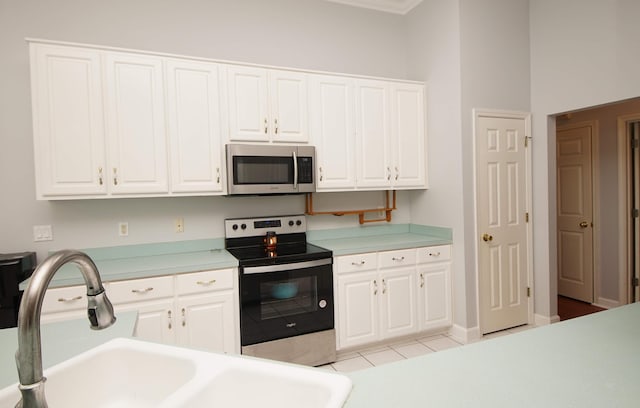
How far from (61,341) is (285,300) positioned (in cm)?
159

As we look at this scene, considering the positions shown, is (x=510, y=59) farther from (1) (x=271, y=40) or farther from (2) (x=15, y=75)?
(2) (x=15, y=75)

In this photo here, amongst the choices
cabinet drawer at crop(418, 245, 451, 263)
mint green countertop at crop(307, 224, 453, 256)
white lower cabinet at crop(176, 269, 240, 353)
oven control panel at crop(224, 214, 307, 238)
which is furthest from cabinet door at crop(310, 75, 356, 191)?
white lower cabinet at crop(176, 269, 240, 353)

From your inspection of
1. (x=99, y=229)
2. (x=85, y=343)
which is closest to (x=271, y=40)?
(x=99, y=229)

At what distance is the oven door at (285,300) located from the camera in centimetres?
254

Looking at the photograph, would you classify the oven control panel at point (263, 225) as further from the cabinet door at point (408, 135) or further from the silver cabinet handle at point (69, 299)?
the silver cabinet handle at point (69, 299)

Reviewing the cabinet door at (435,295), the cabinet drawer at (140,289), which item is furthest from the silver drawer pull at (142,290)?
the cabinet door at (435,295)

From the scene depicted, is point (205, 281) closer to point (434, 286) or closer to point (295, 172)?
point (295, 172)

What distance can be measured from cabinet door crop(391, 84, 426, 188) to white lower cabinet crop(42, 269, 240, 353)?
1859 millimetres

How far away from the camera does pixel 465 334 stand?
318cm

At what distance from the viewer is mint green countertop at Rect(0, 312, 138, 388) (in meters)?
1.04

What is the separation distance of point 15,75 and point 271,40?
197 cm

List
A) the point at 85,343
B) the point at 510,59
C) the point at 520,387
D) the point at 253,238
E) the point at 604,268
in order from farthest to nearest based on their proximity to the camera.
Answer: the point at 604,268
the point at 510,59
the point at 253,238
the point at 85,343
the point at 520,387

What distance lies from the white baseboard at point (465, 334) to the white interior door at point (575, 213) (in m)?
1.89

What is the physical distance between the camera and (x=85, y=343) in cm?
118
